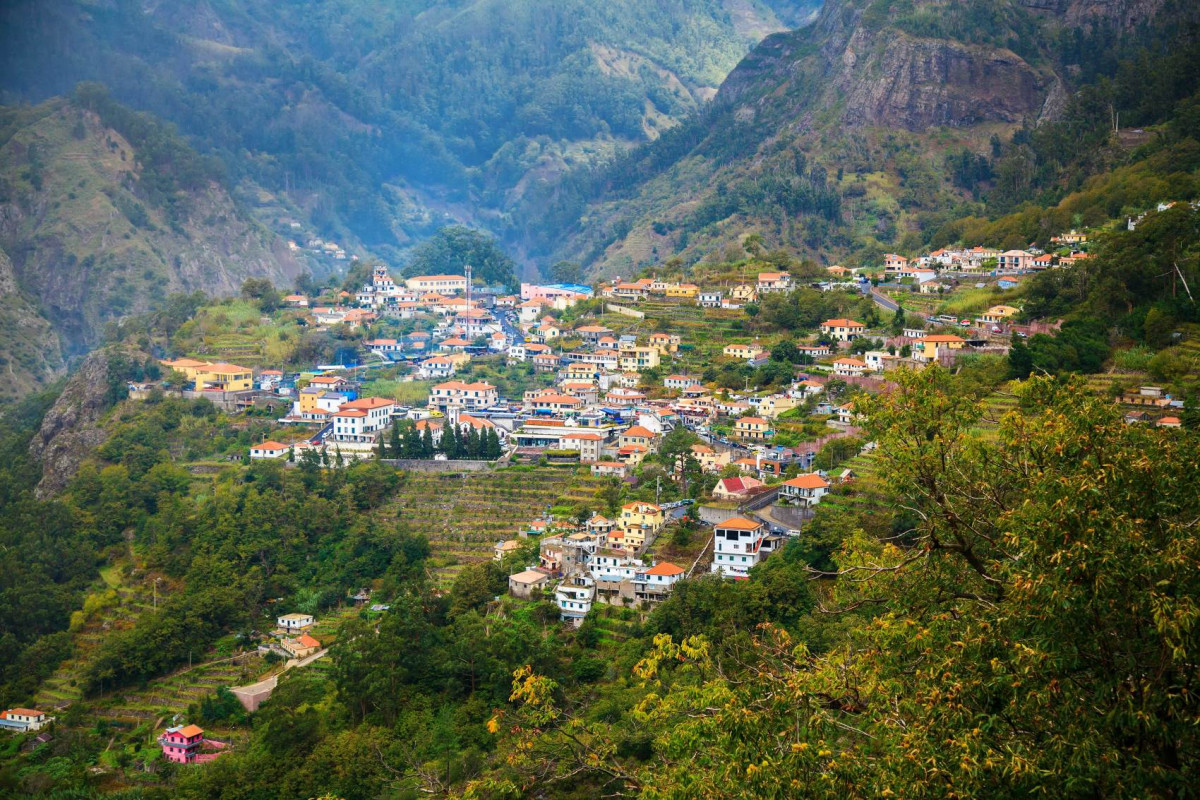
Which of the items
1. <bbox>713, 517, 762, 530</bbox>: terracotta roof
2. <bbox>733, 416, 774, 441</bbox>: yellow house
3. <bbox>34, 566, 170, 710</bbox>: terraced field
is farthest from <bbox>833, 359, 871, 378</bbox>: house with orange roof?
<bbox>34, 566, 170, 710</bbox>: terraced field

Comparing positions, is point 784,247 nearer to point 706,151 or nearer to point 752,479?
point 706,151

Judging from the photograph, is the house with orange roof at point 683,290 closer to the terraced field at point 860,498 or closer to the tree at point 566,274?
the tree at point 566,274

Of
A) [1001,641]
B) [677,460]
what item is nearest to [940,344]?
[677,460]

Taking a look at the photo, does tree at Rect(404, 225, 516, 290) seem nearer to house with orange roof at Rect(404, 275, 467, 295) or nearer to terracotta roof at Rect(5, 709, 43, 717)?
house with orange roof at Rect(404, 275, 467, 295)

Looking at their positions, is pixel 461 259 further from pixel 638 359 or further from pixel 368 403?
pixel 368 403

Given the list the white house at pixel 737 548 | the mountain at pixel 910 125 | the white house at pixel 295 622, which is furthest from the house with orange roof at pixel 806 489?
the mountain at pixel 910 125
